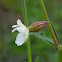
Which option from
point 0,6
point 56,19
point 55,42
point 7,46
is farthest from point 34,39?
point 0,6

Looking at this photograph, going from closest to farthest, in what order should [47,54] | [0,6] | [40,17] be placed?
1. [47,54]
2. [40,17]
3. [0,6]

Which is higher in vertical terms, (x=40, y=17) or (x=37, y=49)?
(x=40, y=17)

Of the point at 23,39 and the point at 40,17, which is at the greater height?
the point at 40,17

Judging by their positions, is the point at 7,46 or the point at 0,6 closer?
the point at 7,46

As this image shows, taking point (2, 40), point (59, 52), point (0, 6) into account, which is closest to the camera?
point (59, 52)

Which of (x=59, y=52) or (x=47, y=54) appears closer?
(x=59, y=52)

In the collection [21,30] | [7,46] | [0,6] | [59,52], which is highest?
[0,6]

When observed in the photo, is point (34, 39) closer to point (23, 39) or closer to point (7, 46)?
point (7, 46)

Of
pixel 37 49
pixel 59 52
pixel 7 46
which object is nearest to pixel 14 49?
pixel 7 46

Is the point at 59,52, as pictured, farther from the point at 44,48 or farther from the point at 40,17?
the point at 40,17
